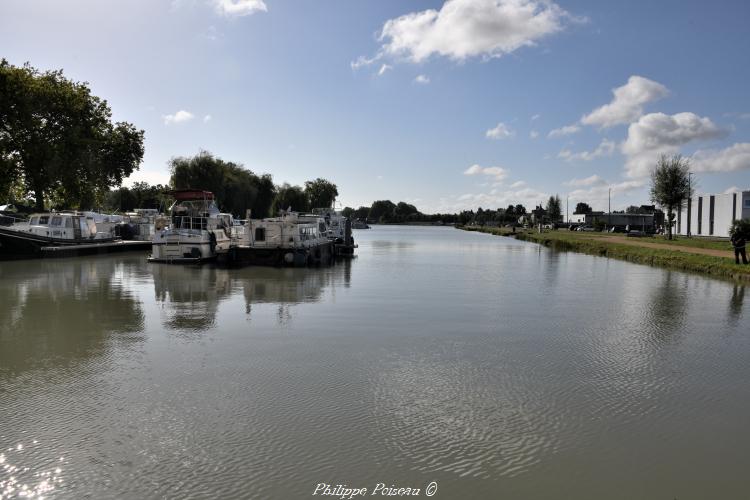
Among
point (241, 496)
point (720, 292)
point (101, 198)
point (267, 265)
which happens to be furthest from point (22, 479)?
point (101, 198)

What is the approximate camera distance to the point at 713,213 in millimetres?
71375

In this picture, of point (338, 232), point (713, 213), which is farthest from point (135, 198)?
point (713, 213)

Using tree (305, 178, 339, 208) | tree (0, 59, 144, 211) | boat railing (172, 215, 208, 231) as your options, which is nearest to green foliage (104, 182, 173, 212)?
tree (305, 178, 339, 208)

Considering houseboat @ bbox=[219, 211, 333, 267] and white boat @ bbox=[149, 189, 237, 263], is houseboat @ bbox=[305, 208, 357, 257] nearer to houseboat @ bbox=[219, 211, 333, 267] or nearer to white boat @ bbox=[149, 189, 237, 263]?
houseboat @ bbox=[219, 211, 333, 267]

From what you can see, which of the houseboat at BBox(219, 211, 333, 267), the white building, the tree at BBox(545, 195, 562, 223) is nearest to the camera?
the houseboat at BBox(219, 211, 333, 267)

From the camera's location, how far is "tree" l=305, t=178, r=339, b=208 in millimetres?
136000

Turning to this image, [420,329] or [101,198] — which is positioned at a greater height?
[101,198]

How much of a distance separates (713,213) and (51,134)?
74.2 meters

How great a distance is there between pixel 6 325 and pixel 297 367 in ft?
28.4

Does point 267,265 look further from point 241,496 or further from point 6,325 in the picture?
point 241,496

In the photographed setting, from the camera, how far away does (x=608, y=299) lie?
67.2 ft

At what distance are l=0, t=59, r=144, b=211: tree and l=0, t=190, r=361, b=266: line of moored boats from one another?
21.7ft

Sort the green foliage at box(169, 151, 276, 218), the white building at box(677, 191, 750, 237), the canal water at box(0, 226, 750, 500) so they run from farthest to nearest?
the green foliage at box(169, 151, 276, 218), the white building at box(677, 191, 750, 237), the canal water at box(0, 226, 750, 500)

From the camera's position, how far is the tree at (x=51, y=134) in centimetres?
4112
